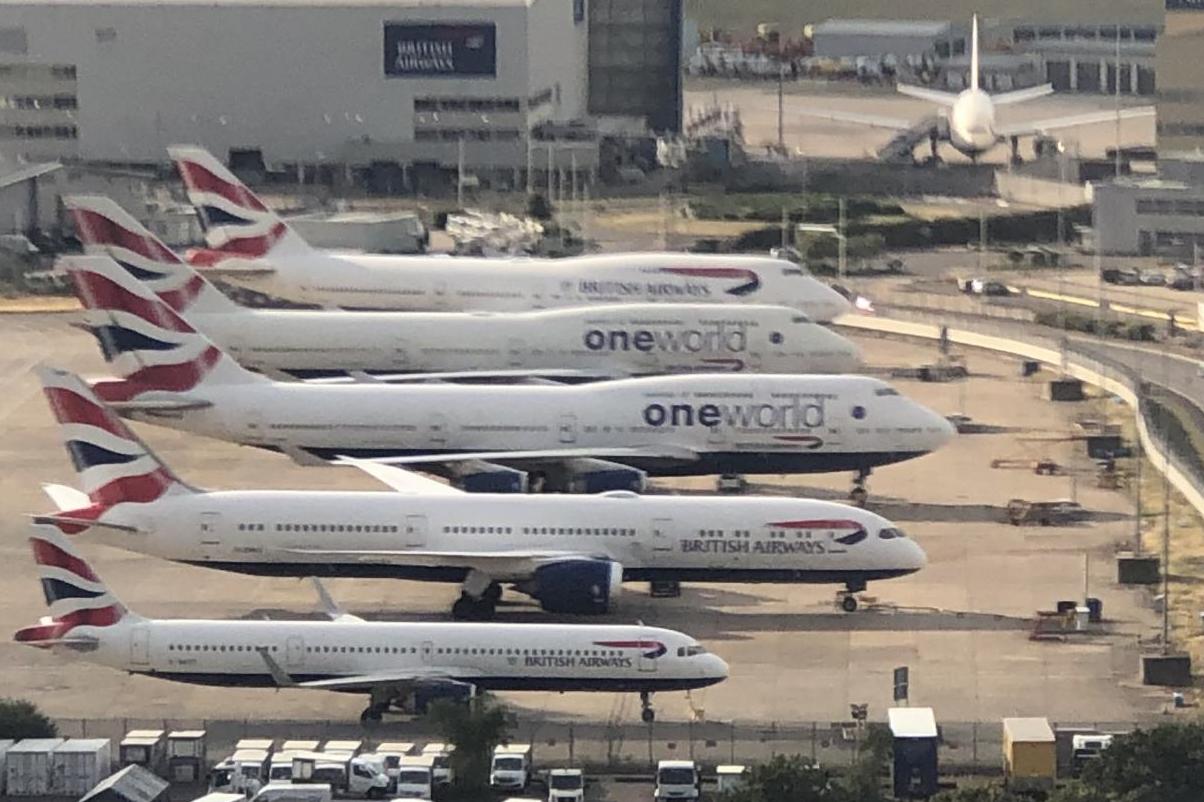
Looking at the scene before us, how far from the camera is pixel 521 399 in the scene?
290 feet

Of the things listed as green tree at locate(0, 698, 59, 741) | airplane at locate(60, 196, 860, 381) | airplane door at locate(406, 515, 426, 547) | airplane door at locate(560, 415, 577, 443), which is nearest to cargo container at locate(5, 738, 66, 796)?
green tree at locate(0, 698, 59, 741)

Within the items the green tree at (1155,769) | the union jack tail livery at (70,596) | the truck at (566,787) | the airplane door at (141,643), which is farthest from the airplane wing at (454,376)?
the green tree at (1155,769)

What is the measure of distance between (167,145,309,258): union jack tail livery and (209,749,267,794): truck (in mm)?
55174

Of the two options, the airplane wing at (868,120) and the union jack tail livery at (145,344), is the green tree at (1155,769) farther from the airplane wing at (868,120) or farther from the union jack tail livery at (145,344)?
the airplane wing at (868,120)

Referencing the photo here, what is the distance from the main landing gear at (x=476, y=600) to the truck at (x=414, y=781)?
45.9ft

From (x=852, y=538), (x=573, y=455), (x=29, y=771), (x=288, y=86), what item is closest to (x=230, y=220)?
(x=573, y=455)

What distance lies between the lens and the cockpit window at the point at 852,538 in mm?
74938

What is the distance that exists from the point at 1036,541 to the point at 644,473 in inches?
416

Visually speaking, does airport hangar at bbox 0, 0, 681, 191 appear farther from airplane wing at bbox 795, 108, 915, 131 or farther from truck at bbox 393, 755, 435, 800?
truck at bbox 393, 755, 435, 800

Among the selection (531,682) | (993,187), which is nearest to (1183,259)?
(993,187)

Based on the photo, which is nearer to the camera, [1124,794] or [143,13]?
[1124,794]

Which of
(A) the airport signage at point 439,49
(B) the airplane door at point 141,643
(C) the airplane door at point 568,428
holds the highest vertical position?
(A) the airport signage at point 439,49

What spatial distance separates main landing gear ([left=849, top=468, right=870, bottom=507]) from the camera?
89.7 m

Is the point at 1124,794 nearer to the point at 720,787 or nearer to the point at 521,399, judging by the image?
the point at 720,787
